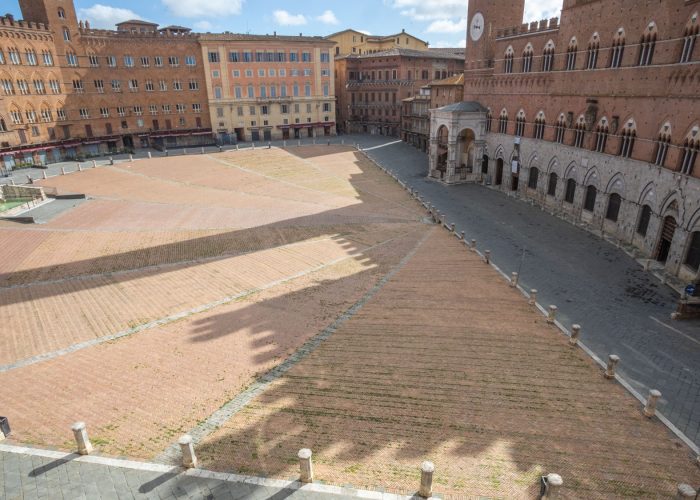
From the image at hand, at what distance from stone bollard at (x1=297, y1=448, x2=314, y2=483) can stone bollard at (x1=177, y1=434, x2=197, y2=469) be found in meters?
2.39

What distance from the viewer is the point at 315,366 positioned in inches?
526

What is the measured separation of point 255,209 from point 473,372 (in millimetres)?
26153

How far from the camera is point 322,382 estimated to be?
491 inches

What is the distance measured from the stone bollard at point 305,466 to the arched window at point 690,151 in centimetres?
2520

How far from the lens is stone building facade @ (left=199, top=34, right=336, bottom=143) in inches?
2549

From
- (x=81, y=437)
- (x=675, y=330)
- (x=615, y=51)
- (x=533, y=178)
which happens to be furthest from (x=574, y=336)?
(x=533, y=178)

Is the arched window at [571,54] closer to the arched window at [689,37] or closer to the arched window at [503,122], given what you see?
the arched window at [503,122]

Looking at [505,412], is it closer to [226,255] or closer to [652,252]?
[226,255]

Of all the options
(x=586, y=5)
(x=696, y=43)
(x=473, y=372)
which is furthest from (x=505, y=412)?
(x=586, y=5)

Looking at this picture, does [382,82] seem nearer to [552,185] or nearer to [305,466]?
[552,185]

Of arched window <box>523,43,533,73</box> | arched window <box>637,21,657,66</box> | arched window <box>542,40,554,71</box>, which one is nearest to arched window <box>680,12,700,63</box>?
arched window <box>637,21,657,66</box>

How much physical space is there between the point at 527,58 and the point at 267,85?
42872 mm

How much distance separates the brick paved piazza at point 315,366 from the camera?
9.56 m

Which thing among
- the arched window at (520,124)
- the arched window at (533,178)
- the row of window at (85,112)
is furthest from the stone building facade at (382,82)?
the arched window at (533,178)
